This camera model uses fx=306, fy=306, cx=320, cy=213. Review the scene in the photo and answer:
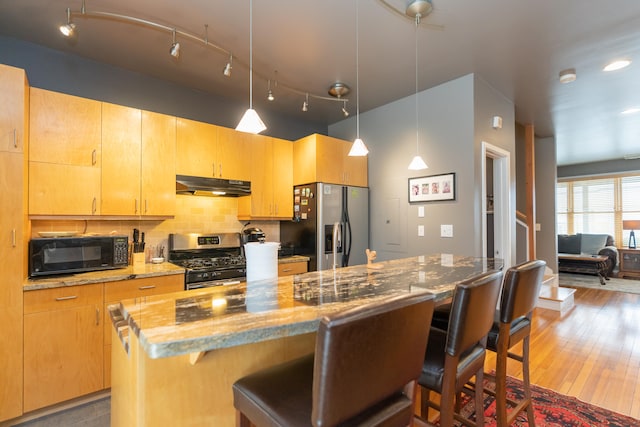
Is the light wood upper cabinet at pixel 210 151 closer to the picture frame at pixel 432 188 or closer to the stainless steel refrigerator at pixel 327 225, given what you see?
the stainless steel refrigerator at pixel 327 225

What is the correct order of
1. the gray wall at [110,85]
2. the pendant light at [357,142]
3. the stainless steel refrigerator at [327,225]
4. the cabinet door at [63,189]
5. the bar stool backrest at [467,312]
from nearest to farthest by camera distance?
the bar stool backrest at [467,312] < the cabinet door at [63,189] < the pendant light at [357,142] < the gray wall at [110,85] < the stainless steel refrigerator at [327,225]

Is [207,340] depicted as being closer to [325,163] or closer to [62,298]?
[62,298]

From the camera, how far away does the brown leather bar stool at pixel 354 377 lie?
711mm

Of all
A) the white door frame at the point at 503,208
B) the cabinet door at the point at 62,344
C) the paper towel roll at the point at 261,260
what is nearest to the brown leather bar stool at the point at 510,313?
the paper towel roll at the point at 261,260

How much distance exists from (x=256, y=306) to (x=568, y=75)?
383 centimetres

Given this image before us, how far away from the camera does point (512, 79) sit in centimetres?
327

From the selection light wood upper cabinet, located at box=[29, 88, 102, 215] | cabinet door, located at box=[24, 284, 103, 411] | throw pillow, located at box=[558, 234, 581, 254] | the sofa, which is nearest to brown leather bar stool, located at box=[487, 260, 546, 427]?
cabinet door, located at box=[24, 284, 103, 411]

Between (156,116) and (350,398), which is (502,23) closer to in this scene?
(350,398)

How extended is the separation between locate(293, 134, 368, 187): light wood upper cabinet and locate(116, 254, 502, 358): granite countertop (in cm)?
200

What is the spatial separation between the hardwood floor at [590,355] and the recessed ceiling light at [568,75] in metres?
2.75

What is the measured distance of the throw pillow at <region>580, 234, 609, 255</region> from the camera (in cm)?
734

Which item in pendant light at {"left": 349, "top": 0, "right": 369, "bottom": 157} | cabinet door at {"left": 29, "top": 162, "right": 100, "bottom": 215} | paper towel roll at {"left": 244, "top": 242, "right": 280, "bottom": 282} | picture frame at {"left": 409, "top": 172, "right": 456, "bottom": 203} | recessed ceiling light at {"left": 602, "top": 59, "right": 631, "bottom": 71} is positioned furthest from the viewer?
picture frame at {"left": 409, "top": 172, "right": 456, "bottom": 203}

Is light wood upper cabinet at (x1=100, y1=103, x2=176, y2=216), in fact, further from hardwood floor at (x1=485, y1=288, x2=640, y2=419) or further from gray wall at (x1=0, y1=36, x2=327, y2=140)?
hardwood floor at (x1=485, y1=288, x2=640, y2=419)

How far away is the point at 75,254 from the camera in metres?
2.31
